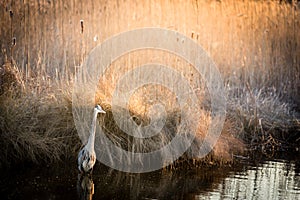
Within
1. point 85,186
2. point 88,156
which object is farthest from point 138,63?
point 85,186

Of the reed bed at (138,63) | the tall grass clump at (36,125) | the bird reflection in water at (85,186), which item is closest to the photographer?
the bird reflection in water at (85,186)

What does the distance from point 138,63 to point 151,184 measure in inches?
99.0

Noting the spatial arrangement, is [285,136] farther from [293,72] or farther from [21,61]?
[21,61]

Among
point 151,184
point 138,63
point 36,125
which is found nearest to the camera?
point 151,184

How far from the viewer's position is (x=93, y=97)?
7.79m

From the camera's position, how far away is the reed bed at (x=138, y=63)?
24.4 feet

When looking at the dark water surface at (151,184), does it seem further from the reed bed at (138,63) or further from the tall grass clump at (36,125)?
the reed bed at (138,63)

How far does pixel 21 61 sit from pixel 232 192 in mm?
3789

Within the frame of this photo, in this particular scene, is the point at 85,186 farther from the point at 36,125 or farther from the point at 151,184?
the point at 36,125

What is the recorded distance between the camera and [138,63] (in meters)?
8.90

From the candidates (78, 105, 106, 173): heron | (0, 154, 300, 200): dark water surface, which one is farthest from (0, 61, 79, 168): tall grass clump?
(78, 105, 106, 173): heron

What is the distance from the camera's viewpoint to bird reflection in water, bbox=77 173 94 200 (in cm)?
620

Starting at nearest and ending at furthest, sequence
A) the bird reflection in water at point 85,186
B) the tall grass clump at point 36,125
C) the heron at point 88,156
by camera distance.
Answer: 1. the bird reflection in water at point 85,186
2. the heron at point 88,156
3. the tall grass clump at point 36,125

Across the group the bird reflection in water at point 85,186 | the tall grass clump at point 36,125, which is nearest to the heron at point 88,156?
the bird reflection in water at point 85,186
